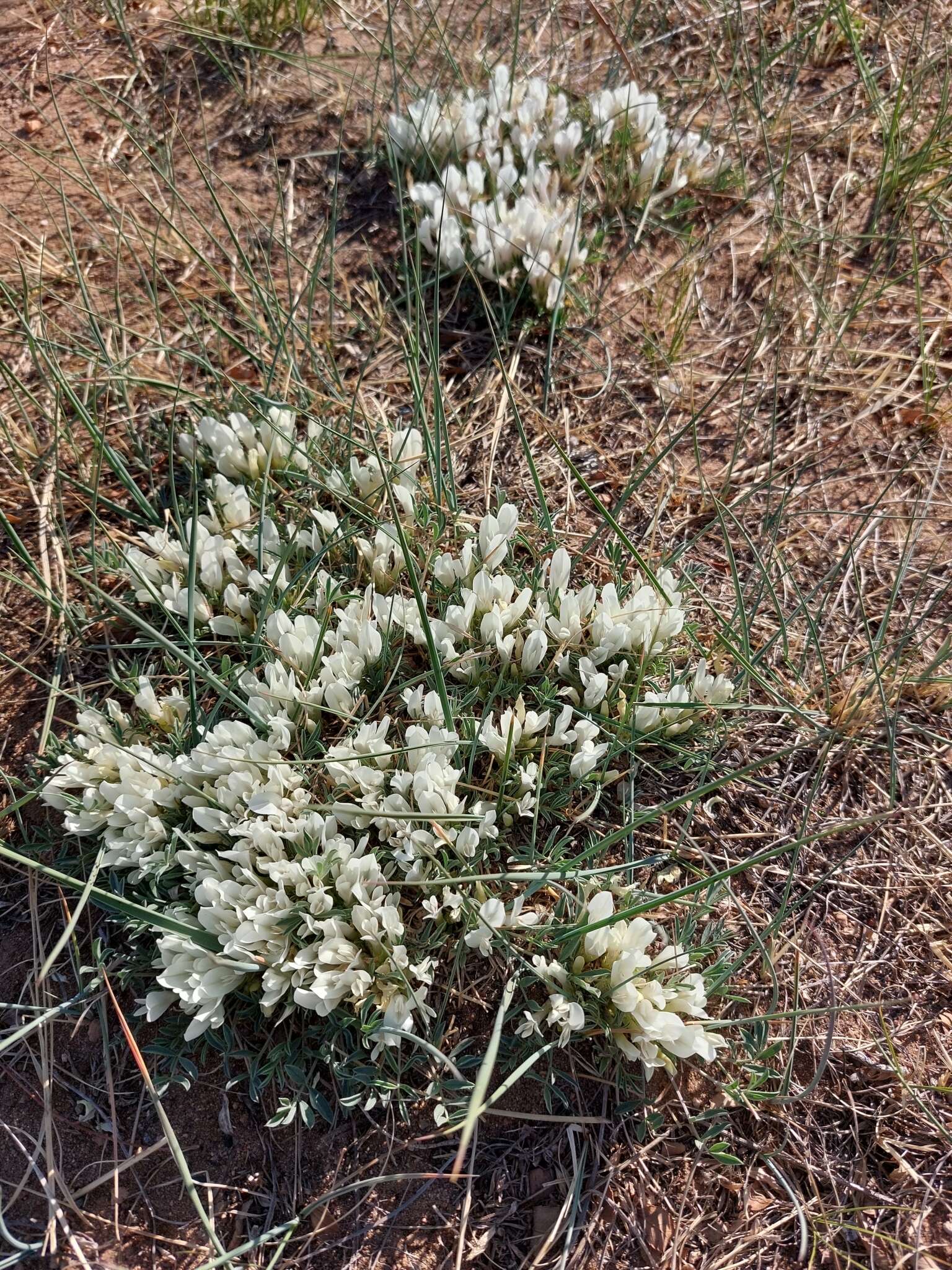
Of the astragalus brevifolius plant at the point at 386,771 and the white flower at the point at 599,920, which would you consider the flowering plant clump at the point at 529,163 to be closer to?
the astragalus brevifolius plant at the point at 386,771

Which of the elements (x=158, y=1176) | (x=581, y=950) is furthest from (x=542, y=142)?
(x=158, y=1176)

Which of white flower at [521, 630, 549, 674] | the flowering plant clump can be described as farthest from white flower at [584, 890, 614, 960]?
the flowering plant clump

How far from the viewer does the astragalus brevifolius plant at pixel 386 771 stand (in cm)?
207

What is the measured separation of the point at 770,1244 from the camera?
79.7 inches

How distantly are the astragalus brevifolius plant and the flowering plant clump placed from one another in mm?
933

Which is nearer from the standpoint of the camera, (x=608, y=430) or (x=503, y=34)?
(x=608, y=430)

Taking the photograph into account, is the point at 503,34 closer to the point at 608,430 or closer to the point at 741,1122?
the point at 608,430

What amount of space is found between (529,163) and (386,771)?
235 centimetres

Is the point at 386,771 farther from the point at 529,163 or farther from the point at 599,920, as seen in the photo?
the point at 529,163

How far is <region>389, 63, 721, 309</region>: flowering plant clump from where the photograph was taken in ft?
10.5

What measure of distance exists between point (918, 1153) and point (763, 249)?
2.98 m

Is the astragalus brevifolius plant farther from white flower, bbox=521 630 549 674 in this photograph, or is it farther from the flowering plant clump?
the flowering plant clump

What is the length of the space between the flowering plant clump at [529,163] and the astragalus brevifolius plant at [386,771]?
93 cm

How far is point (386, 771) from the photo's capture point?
7.44 feet
